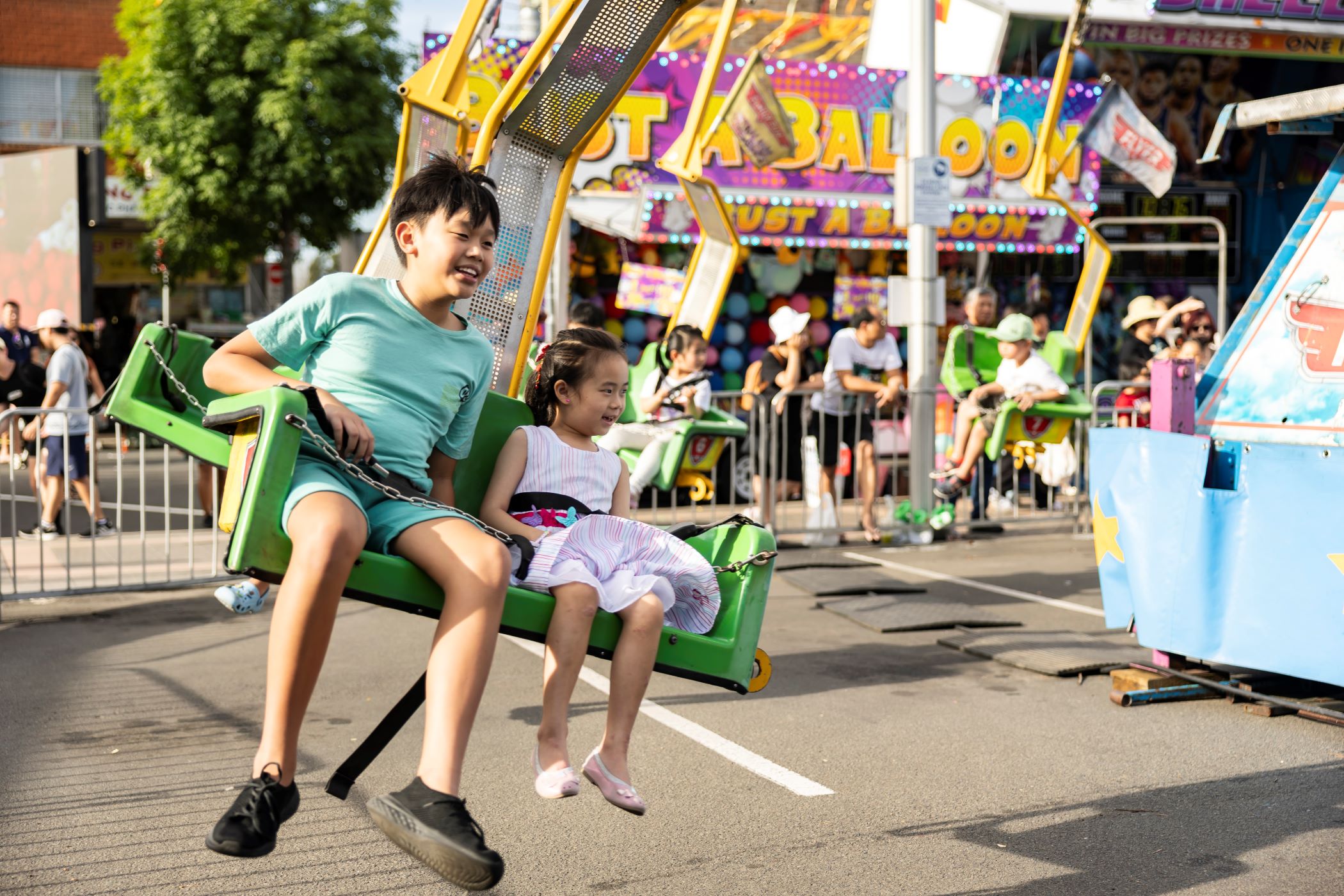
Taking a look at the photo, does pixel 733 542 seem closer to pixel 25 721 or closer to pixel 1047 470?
pixel 25 721

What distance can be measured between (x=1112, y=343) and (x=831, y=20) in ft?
17.7

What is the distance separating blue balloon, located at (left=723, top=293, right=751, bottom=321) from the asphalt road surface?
7.85m

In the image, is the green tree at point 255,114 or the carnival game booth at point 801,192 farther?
the green tree at point 255,114

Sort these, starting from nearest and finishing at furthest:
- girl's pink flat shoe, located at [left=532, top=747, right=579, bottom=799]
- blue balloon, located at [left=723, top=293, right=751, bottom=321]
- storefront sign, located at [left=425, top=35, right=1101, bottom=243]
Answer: girl's pink flat shoe, located at [left=532, top=747, right=579, bottom=799]
storefront sign, located at [left=425, top=35, right=1101, bottom=243]
blue balloon, located at [left=723, top=293, right=751, bottom=321]

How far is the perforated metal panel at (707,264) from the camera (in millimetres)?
9984

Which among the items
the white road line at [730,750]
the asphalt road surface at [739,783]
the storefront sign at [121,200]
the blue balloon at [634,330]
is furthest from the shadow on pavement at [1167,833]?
the storefront sign at [121,200]

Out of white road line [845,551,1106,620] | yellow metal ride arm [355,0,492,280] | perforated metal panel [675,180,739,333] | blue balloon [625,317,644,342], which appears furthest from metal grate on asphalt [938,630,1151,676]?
blue balloon [625,317,644,342]

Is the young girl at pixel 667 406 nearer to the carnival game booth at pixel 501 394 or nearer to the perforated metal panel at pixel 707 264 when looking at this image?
the perforated metal panel at pixel 707 264

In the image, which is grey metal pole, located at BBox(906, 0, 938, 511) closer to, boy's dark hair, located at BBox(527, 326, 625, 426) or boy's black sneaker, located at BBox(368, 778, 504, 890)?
boy's dark hair, located at BBox(527, 326, 625, 426)

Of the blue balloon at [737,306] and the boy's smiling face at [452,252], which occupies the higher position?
the blue balloon at [737,306]

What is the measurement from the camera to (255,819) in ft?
9.16

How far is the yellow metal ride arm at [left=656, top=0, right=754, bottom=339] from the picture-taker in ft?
31.4

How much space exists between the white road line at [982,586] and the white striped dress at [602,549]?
4456mm

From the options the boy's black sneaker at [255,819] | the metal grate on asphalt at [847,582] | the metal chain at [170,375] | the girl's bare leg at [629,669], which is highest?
the metal chain at [170,375]
